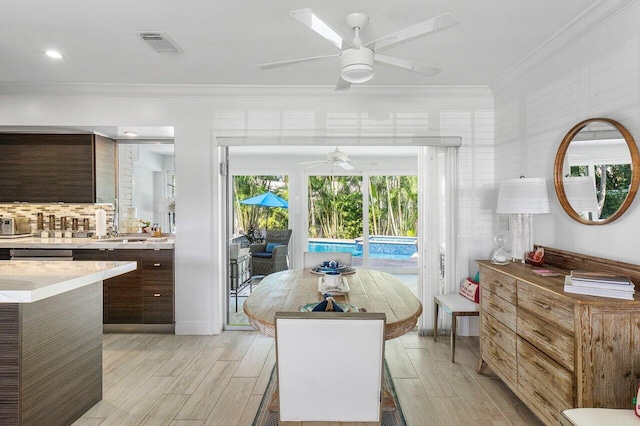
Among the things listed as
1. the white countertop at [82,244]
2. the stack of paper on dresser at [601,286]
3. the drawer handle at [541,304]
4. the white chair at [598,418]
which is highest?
the white countertop at [82,244]

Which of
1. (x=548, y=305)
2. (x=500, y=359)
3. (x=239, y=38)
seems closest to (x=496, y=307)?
(x=500, y=359)

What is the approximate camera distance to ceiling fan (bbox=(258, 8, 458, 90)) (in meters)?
1.92

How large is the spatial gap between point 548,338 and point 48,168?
4.87 m

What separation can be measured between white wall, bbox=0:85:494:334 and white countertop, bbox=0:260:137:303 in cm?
162

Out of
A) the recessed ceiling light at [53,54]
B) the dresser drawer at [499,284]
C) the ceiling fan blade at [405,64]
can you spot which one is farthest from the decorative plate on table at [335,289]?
the recessed ceiling light at [53,54]

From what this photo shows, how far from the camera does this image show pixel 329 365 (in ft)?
5.49

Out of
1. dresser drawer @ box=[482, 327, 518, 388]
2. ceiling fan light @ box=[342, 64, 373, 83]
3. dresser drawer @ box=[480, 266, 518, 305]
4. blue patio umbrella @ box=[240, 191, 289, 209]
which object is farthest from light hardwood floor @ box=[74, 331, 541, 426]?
blue patio umbrella @ box=[240, 191, 289, 209]

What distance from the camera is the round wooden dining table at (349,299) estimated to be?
6.79ft

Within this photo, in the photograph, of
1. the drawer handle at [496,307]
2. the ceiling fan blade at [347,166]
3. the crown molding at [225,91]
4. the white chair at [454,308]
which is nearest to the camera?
the drawer handle at [496,307]

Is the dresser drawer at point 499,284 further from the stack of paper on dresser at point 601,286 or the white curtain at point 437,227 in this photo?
the white curtain at point 437,227

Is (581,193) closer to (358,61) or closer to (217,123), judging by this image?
(358,61)

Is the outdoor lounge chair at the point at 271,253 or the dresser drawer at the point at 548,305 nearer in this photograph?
the dresser drawer at the point at 548,305

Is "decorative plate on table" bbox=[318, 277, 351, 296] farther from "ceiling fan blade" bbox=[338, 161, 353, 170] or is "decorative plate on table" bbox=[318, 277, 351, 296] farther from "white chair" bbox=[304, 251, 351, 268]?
"ceiling fan blade" bbox=[338, 161, 353, 170]

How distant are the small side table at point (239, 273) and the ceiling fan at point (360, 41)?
327 cm
